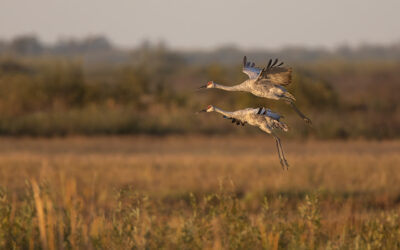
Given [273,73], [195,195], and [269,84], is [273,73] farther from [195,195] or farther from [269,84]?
[195,195]

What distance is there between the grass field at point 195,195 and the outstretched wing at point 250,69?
165 centimetres

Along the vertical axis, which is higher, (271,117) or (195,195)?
(271,117)

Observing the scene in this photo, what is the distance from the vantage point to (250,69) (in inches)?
109

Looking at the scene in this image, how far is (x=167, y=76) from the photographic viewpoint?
8712 centimetres

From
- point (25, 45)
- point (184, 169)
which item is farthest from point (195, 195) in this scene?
point (25, 45)

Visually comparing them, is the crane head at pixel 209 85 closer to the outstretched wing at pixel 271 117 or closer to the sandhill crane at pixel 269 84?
the sandhill crane at pixel 269 84

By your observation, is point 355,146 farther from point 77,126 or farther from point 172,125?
point 77,126

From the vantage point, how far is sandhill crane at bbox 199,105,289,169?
8.45 feet

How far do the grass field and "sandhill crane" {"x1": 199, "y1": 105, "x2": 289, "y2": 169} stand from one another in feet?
5.35

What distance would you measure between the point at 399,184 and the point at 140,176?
234 inches

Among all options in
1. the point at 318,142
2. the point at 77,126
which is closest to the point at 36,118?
the point at 77,126

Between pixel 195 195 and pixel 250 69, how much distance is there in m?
11.6

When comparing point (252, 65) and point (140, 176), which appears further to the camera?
point (140, 176)

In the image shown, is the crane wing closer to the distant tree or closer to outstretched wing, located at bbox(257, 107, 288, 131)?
outstretched wing, located at bbox(257, 107, 288, 131)
